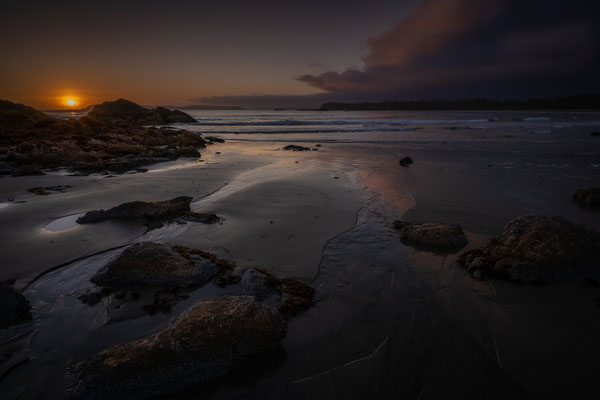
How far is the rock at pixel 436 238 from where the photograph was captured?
487 cm

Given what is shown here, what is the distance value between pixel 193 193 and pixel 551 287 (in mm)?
7945

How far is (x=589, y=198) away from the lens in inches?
265

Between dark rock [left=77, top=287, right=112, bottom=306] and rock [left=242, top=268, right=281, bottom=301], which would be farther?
Result: rock [left=242, top=268, right=281, bottom=301]

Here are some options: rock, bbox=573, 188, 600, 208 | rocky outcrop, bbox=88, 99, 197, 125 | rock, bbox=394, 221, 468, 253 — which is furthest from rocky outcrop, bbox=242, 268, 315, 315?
rocky outcrop, bbox=88, 99, 197, 125

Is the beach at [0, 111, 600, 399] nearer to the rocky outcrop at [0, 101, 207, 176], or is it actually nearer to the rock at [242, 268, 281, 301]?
the rock at [242, 268, 281, 301]

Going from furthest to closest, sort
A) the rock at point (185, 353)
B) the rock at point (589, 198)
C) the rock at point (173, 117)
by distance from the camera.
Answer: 1. the rock at point (173, 117)
2. the rock at point (589, 198)
3. the rock at point (185, 353)

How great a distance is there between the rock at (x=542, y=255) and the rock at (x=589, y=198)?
339cm

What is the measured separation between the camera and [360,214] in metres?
6.48

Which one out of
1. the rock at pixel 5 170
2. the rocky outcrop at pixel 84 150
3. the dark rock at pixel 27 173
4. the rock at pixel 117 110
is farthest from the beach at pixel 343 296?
the rock at pixel 117 110

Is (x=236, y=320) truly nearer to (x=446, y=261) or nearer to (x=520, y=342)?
(x=520, y=342)

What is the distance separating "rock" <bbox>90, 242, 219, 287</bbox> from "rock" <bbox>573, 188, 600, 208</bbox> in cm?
852

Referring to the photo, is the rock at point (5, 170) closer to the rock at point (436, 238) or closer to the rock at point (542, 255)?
the rock at point (436, 238)

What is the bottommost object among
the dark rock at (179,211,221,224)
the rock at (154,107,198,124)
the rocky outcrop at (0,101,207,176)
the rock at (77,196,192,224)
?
the dark rock at (179,211,221,224)

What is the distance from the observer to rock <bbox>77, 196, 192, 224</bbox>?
5.89 m
